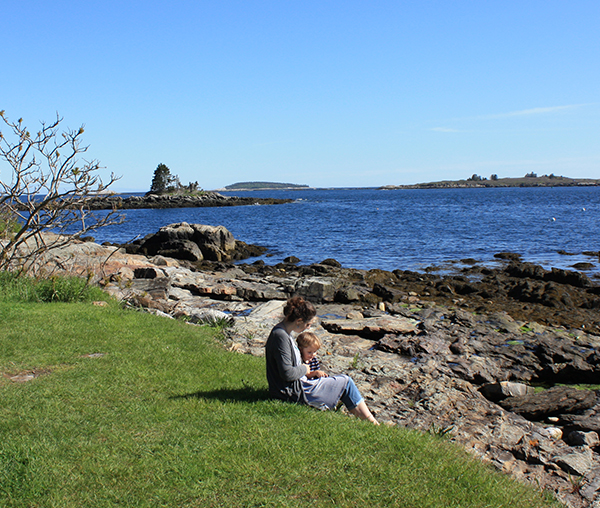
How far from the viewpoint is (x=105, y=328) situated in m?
9.43

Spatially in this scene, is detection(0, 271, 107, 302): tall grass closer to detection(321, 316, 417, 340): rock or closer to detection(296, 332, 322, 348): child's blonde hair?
detection(321, 316, 417, 340): rock

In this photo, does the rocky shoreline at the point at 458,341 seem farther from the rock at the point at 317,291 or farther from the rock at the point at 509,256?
the rock at the point at 509,256

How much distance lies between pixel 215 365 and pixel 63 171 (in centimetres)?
534

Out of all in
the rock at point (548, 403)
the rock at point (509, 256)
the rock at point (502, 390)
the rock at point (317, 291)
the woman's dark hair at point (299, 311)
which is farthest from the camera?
the rock at point (509, 256)

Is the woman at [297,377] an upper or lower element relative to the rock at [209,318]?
upper

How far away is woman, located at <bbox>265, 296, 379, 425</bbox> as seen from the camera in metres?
6.00

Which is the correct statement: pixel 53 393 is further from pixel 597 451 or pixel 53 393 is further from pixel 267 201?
pixel 267 201

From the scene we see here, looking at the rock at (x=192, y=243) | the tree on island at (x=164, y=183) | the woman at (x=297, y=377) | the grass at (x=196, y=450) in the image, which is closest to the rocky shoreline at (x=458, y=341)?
the woman at (x=297, y=377)

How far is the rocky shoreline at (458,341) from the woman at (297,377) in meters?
1.48

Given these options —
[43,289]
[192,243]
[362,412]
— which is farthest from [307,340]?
[192,243]

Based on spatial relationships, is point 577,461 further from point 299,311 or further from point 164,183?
point 164,183

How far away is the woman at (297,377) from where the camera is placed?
5996 millimetres

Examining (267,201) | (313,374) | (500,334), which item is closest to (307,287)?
(500,334)

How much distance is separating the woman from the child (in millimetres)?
84
